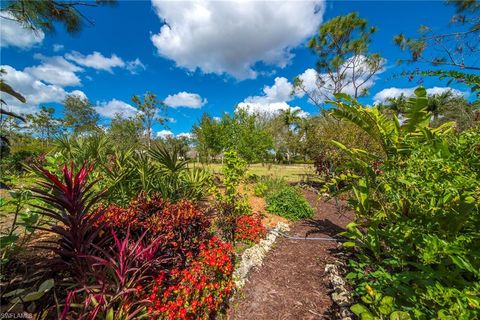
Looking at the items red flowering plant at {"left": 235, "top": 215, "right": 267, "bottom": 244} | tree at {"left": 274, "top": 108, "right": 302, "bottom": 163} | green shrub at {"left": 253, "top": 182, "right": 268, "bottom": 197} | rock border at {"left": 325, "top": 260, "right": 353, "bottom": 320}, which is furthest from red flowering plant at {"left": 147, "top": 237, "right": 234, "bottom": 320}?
tree at {"left": 274, "top": 108, "right": 302, "bottom": 163}

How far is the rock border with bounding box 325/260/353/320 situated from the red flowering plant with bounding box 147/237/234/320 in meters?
1.37

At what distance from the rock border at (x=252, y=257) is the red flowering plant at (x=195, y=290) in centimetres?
22

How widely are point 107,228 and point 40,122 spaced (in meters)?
34.6

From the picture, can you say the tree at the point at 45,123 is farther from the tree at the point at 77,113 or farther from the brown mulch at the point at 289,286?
the brown mulch at the point at 289,286

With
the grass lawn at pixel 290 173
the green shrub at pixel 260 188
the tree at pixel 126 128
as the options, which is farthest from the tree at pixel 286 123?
the green shrub at pixel 260 188

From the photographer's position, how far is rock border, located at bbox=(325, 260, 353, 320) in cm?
240

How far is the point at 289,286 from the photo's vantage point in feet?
10.3

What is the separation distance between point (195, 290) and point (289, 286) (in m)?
1.61

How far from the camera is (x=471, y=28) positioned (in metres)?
4.44

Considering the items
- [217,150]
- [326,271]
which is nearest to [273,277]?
[326,271]

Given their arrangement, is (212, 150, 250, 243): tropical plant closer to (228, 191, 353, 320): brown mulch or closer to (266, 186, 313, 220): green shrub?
(228, 191, 353, 320): brown mulch

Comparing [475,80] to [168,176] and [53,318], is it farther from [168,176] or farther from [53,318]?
[168,176]

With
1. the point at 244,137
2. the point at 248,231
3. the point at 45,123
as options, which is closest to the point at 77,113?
the point at 45,123

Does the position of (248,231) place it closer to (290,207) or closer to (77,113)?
→ (290,207)
